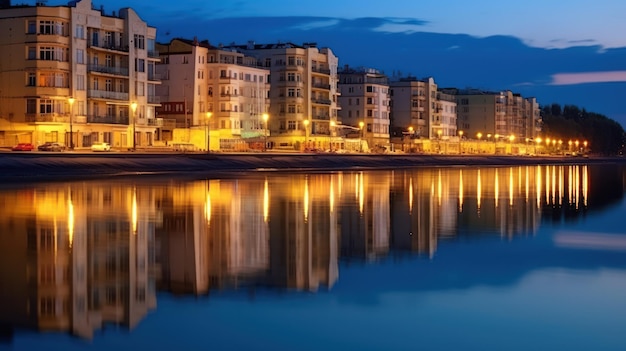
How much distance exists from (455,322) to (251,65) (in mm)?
106902

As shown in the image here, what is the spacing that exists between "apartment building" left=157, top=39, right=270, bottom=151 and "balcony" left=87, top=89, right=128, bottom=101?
12493 mm

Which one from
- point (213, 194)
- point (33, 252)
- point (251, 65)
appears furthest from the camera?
point (251, 65)

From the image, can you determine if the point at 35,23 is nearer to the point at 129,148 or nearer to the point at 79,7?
the point at 79,7

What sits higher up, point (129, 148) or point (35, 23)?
point (35, 23)

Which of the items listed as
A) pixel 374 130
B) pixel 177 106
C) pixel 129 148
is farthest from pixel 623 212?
pixel 374 130

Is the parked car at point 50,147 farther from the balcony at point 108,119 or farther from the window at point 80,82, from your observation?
the window at point 80,82

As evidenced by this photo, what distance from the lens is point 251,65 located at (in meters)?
118

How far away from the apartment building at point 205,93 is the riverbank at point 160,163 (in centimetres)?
1408

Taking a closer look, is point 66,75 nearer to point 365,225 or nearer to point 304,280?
point 365,225

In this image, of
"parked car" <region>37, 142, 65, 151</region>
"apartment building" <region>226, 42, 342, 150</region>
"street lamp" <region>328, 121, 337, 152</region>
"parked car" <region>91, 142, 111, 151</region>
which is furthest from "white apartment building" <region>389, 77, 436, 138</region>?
"parked car" <region>37, 142, 65, 151</region>

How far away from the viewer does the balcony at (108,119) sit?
87438mm

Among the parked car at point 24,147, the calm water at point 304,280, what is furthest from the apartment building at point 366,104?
the calm water at point 304,280

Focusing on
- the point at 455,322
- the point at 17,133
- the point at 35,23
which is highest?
the point at 35,23

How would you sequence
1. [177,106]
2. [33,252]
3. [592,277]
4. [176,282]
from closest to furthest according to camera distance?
[176,282]
[592,277]
[33,252]
[177,106]
